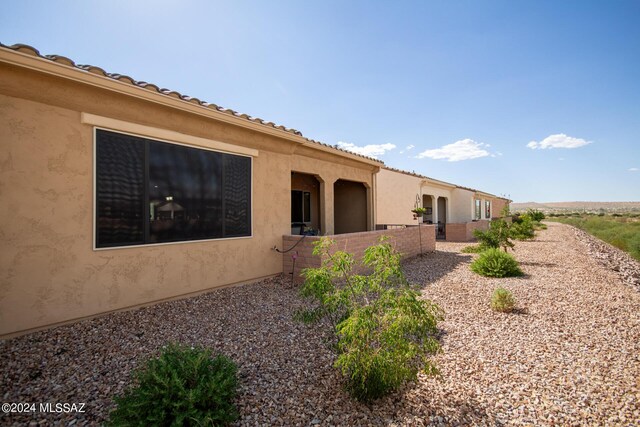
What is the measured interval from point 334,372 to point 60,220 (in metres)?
4.48

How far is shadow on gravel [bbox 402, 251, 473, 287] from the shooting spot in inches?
334

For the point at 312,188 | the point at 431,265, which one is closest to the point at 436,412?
the point at 431,265

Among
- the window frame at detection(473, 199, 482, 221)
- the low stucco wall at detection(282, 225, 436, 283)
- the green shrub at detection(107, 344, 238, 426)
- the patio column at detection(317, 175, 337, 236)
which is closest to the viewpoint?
the green shrub at detection(107, 344, 238, 426)

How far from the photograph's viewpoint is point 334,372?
138 inches

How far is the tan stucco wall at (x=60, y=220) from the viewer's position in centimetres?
399

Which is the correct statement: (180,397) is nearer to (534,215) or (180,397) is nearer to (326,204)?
(326,204)

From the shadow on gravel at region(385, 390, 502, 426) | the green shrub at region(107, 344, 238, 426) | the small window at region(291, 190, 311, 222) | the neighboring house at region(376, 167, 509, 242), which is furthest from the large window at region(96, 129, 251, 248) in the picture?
the neighboring house at region(376, 167, 509, 242)

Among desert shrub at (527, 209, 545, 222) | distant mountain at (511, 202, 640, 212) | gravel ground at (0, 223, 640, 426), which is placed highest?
distant mountain at (511, 202, 640, 212)

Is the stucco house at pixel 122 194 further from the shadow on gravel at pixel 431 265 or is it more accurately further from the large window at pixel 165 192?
the shadow on gravel at pixel 431 265

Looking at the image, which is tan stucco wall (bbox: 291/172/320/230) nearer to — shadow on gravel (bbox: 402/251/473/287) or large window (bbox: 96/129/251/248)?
shadow on gravel (bbox: 402/251/473/287)

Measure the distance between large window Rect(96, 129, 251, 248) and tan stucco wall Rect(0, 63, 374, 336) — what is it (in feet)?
0.63

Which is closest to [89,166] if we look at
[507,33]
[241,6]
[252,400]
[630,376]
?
[252,400]

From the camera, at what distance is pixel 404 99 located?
15.2 metres

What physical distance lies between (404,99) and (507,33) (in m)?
5.20
